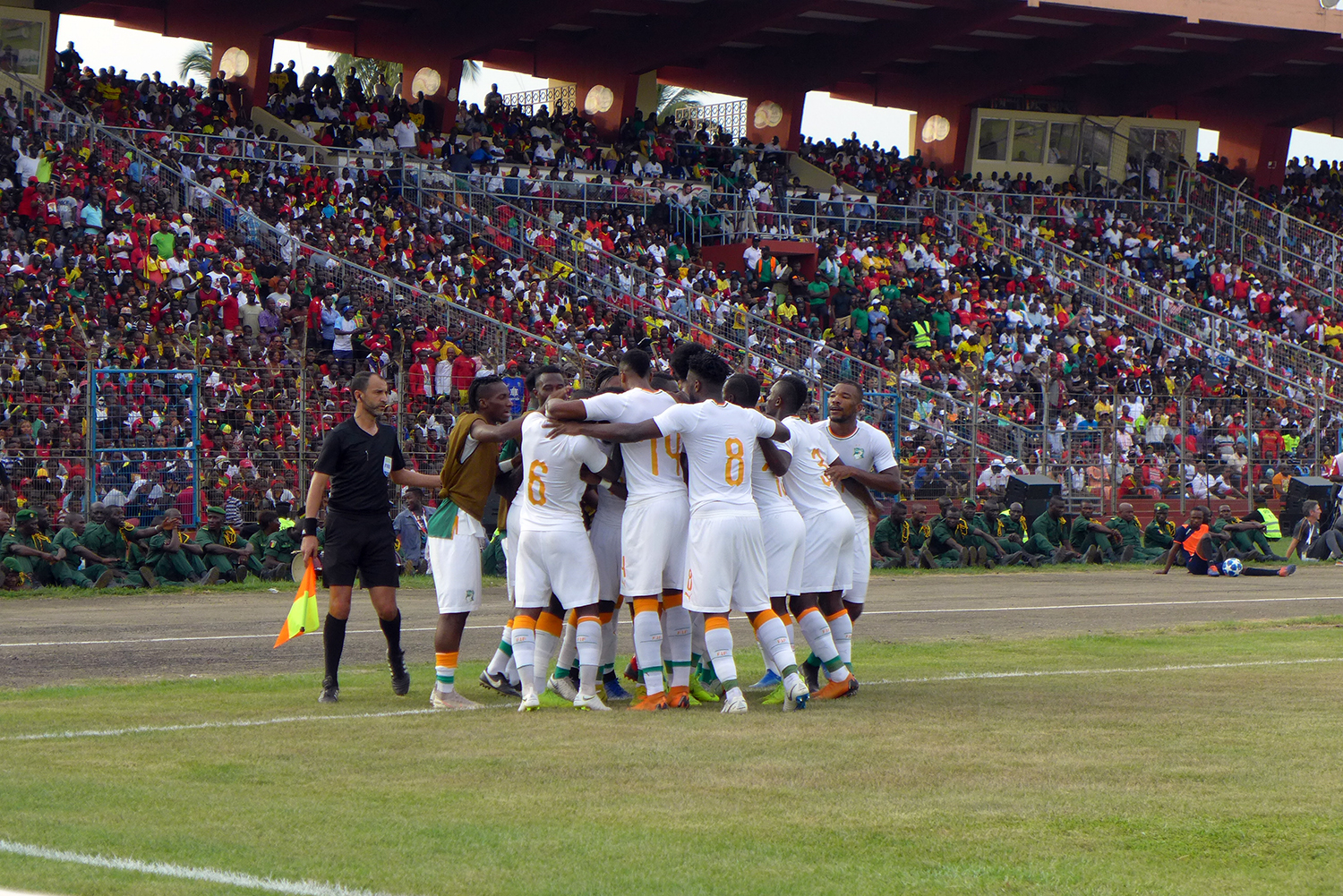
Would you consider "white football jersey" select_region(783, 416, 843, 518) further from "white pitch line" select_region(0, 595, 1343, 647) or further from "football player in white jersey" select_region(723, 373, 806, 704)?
"white pitch line" select_region(0, 595, 1343, 647)

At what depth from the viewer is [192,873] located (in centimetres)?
542

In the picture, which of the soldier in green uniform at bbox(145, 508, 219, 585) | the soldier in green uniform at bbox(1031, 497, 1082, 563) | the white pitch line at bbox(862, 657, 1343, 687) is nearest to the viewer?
the white pitch line at bbox(862, 657, 1343, 687)

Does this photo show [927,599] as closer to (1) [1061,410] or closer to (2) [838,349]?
(1) [1061,410]

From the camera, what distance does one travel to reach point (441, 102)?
41.2m

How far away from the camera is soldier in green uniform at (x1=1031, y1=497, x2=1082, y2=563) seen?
80.7ft

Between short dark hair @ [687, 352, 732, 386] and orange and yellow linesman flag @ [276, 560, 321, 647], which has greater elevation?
short dark hair @ [687, 352, 732, 386]

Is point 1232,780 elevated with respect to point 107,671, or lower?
elevated

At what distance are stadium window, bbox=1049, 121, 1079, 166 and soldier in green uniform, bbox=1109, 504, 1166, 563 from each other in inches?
1054

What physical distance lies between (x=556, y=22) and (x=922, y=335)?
12.4 meters

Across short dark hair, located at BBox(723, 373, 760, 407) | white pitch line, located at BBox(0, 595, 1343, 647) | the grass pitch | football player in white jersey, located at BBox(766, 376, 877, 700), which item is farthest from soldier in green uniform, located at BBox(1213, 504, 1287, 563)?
short dark hair, located at BBox(723, 373, 760, 407)

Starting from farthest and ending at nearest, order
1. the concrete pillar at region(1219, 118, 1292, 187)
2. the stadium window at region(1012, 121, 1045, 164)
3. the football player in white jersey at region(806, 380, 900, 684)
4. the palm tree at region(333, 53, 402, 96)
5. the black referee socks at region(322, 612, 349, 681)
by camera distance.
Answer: the concrete pillar at region(1219, 118, 1292, 187) < the stadium window at region(1012, 121, 1045, 164) < the palm tree at region(333, 53, 402, 96) < the football player in white jersey at region(806, 380, 900, 684) < the black referee socks at region(322, 612, 349, 681)

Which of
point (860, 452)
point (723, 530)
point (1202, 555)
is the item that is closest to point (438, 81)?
point (1202, 555)

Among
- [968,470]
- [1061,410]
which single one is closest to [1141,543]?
[968,470]

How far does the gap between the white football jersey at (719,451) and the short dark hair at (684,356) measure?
1.31 feet
